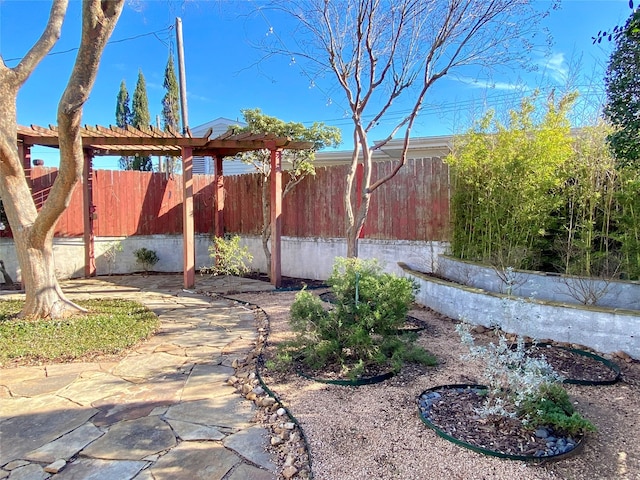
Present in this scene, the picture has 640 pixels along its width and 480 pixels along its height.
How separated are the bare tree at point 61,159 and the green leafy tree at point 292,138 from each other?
3267mm

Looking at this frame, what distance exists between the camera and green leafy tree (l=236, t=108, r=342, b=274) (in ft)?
23.1

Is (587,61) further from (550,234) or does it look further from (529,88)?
(550,234)

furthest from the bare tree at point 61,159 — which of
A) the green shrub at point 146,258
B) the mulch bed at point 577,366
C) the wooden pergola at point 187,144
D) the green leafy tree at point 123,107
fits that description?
the green leafy tree at point 123,107

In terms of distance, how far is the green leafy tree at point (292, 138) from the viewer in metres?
7.04

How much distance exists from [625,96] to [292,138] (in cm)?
499

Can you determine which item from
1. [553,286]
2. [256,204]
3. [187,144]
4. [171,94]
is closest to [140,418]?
[553,286]

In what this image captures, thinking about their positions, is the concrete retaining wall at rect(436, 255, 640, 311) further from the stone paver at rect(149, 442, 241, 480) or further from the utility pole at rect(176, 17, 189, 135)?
the utility pole at rect(176, 17, 189, 135)

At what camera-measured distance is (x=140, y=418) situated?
2400 mm

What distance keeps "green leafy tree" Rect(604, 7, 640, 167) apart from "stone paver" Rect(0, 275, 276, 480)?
141 inches

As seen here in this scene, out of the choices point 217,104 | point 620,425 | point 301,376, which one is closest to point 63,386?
point 301,376

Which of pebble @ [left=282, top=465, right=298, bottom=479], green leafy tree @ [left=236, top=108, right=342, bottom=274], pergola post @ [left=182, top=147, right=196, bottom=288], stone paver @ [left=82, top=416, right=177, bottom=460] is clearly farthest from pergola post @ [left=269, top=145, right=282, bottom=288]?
pebble @ [left=282, top=465, right=298, bottom=479]

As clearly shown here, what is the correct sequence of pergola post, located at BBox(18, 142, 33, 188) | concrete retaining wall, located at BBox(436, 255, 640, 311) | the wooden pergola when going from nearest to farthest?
concrete retaining wall, located at BBox(436, 255, 640, 311) → the wooden pergola → pergola post, located at BBox(18, 142, 33, 188)

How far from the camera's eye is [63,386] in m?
2.87

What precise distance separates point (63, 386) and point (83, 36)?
2.97 meters
